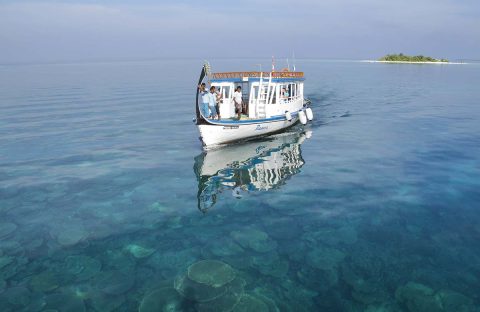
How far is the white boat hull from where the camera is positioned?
72.2ft

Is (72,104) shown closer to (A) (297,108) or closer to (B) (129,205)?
(A) (297,108)

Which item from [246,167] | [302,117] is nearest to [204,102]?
[246,167]

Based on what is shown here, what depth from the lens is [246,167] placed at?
64.2ft

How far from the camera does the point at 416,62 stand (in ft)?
504

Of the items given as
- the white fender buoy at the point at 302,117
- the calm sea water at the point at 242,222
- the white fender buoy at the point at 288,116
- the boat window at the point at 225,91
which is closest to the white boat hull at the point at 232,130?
the white fender buoy at the point at 288,116

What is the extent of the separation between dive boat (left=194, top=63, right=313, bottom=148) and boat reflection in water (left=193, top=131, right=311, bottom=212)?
3.40 ft

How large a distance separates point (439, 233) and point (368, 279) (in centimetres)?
424

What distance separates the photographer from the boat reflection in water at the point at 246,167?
653 inches

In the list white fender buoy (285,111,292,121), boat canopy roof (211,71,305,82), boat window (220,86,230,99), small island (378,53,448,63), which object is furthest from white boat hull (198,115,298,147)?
small island (378,53,448,63)

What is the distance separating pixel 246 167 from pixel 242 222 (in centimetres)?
661

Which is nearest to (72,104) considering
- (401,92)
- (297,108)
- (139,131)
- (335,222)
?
(139,131)

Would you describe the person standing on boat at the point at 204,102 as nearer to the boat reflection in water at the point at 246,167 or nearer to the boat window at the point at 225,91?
the boat reflection in water at the point at 246,167

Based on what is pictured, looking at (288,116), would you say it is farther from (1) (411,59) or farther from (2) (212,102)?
(1) (411,59)

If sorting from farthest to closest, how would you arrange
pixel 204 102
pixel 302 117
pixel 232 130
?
pixel 302 117
pixel 232 130
pixel 204 102
